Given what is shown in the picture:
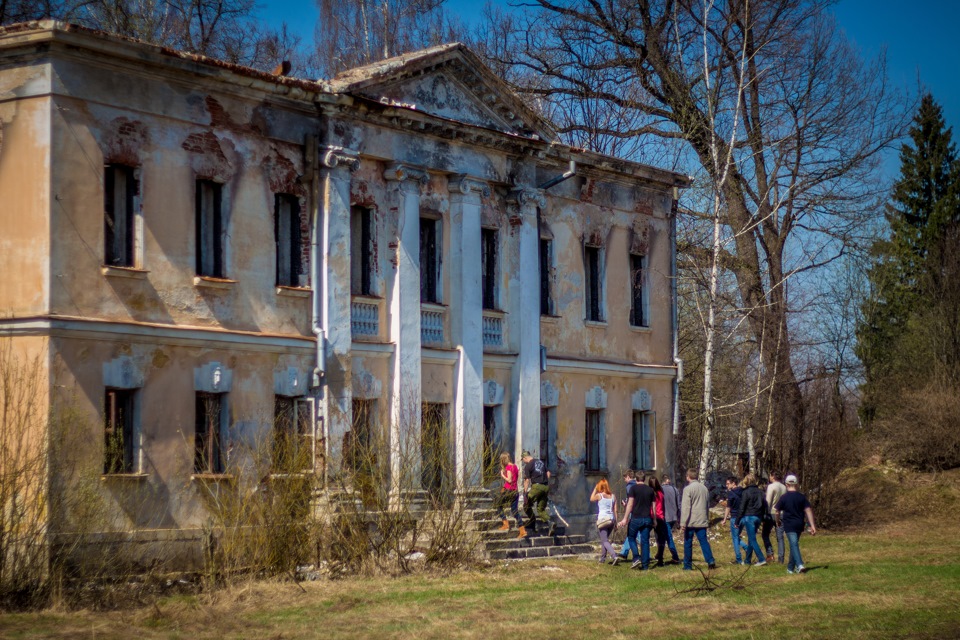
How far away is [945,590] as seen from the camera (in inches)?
778

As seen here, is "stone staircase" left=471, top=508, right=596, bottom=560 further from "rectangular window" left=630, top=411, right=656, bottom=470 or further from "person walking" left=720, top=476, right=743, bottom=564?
"rectangular window" left=630, top=411, right=656, bottom=470

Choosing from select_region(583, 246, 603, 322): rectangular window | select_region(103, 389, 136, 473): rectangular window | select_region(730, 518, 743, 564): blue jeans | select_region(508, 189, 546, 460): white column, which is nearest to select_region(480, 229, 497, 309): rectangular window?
select_region(508, 189, 546, 460): white column

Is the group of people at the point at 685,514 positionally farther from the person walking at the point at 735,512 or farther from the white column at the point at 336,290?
the white column at the point at 336,290

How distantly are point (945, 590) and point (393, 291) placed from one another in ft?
38.1

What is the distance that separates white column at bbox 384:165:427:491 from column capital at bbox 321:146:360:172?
3.82 feet

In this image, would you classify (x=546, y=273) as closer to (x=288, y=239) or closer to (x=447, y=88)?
(x=447, y=88)

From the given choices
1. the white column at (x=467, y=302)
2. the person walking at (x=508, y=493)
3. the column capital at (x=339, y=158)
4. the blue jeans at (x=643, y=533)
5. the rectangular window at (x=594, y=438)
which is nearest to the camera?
the blue jeans at (x=643, y=533)

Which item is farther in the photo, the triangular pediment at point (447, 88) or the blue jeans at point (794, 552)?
the triangular pediment at point (447, 88)

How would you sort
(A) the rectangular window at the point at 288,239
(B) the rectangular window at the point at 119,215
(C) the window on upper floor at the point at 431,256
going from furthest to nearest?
1. (C) the window on upper floor at the point at 431,256
2. (A) the rectangular window at the point at 288,239
3. (B) the rectangular window at the point at 119,215

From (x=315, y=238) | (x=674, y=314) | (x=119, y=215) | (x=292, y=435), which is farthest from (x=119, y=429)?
(x=674, y=314)

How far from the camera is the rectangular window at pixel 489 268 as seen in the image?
2875 centimetres

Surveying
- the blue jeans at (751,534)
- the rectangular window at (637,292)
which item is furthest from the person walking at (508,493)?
the rectangular window at (637,292)

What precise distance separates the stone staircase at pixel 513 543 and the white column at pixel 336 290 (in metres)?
3.23

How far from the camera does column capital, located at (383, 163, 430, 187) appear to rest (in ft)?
86.0
